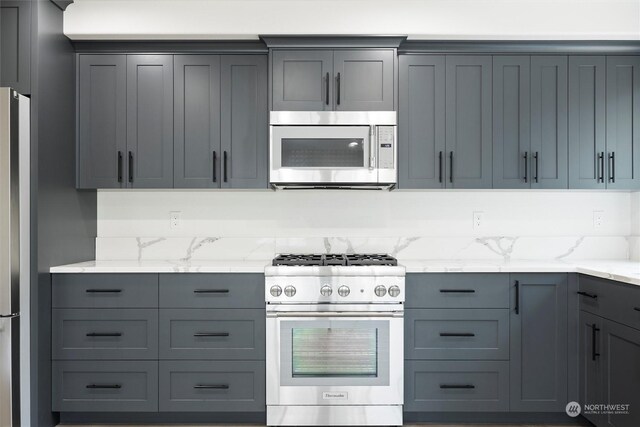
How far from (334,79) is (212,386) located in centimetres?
193

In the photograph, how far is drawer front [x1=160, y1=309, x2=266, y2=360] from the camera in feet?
8.85

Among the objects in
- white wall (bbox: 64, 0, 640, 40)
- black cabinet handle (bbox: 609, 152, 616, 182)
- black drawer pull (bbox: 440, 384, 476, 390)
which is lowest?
black drawer pull (bbox: 440, 384, 476, 390)

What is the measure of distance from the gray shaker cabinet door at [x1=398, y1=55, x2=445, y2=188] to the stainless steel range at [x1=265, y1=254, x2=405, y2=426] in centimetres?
76

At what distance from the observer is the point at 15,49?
2576mm

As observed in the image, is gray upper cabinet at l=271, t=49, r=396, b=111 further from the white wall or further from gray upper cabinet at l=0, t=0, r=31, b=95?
gray upper cabinet at l=0, t=0, r=31, b=95

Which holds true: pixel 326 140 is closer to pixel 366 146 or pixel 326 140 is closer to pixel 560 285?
pixel 366 146

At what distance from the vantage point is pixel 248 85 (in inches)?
118

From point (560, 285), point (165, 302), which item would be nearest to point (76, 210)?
point (165, 302)

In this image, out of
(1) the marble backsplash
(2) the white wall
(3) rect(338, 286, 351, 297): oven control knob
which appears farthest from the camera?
(1) the marble backsplash

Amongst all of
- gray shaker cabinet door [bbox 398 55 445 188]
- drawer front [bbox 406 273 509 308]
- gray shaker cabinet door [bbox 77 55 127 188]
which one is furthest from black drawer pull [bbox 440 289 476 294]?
gray shaker cabinet door [bbox 77 55 127 188]

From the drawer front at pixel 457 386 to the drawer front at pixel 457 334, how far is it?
0.06 metres

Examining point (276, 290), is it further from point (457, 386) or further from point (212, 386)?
point (457, 386)

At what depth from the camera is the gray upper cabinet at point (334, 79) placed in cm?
292

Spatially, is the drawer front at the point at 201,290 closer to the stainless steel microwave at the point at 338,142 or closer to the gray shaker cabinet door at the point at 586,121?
the stainless steel microwave at the point at 338,142
